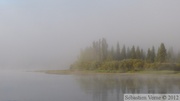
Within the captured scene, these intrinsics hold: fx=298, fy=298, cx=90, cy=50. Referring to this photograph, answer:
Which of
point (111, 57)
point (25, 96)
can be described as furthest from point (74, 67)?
point (25, 96)

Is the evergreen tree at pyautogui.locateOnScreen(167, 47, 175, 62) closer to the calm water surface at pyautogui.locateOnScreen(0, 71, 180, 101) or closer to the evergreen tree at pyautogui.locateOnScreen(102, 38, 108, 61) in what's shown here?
the calm water surface at pyautogui.locateOnScreen(0, 71, 180, 101)

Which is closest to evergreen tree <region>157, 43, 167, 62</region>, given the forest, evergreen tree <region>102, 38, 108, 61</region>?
the forest

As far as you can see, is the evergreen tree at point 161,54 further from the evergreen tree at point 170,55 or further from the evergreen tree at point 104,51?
the evergreen tree at point 104,51

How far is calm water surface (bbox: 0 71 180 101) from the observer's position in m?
15.0

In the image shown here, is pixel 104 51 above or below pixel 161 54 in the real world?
above

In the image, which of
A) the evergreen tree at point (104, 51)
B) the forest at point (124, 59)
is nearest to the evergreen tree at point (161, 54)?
the forest at point (124, 59)

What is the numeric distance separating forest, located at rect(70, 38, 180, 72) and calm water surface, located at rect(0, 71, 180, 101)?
787 millimetres

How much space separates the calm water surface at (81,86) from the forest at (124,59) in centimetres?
79

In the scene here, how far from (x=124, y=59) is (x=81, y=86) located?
263 inches

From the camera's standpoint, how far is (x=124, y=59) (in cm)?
2523

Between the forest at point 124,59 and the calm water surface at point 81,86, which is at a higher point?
the forest at point 124,59

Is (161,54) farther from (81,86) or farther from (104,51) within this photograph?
(81,86)

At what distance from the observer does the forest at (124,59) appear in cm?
2416

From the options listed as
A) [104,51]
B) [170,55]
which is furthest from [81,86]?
[170,55]
